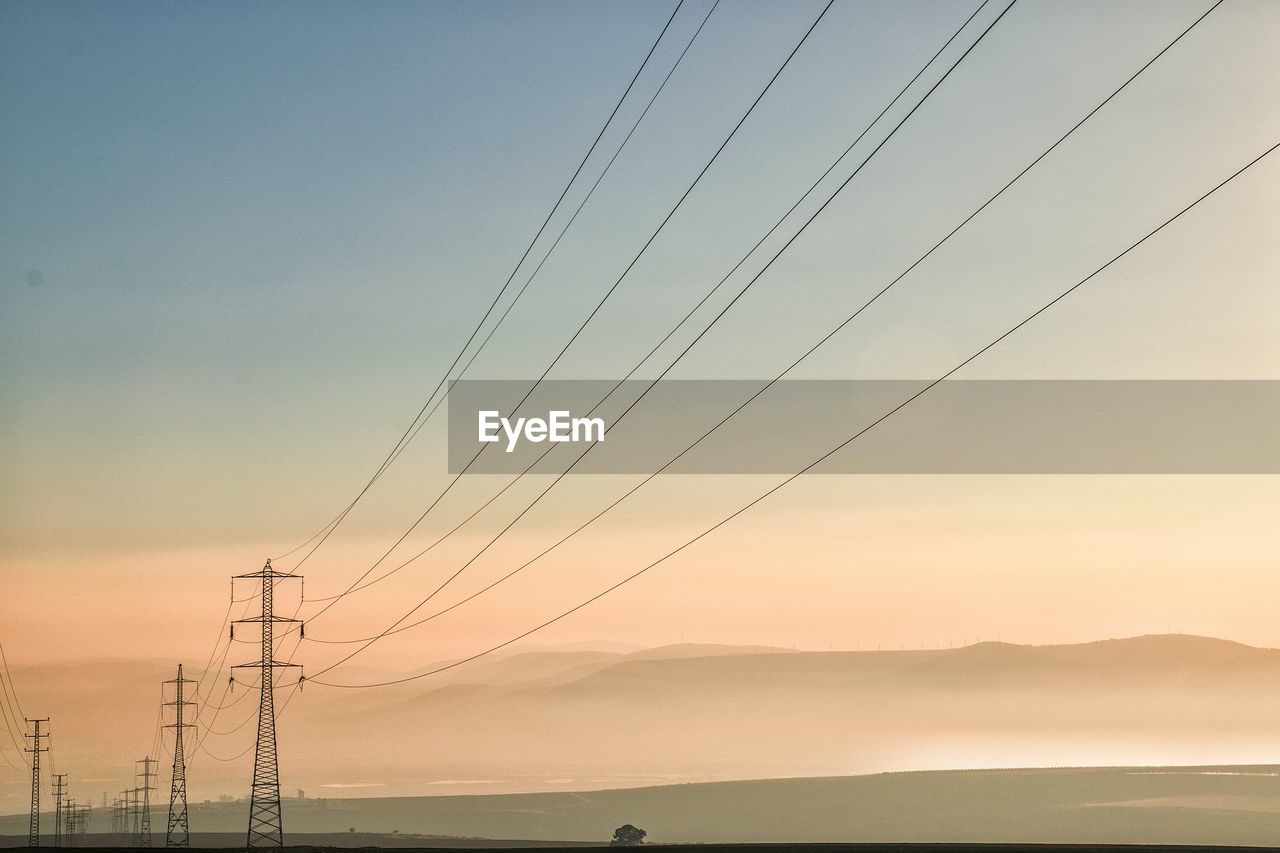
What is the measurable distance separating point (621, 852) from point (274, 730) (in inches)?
2005

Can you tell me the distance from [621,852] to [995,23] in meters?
28.3

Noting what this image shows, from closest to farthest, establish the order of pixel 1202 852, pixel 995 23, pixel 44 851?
1. pixel 995 23
2. pixel 1202 852
3. pixel 44 851

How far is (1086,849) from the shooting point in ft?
158

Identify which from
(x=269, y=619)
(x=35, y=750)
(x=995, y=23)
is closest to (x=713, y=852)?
(x=995, y=23)

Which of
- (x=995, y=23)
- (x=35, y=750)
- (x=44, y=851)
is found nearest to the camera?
(x=995, y=23)

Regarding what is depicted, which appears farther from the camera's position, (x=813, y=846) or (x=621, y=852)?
(x=813, y=846)

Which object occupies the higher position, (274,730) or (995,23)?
(995,23)

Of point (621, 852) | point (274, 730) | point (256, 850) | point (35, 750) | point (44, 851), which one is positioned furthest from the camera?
point (35, 750)

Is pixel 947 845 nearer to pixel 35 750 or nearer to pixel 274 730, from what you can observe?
pixel 274 730

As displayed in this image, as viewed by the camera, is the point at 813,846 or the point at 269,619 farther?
the point at 269,619

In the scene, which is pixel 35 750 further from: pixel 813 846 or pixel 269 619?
pixel 813 846

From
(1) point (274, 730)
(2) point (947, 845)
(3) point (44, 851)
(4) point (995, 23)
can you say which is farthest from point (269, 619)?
(4) point (995, 23)

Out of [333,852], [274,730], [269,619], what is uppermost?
[269,619]

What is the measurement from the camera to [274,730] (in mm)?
85750
